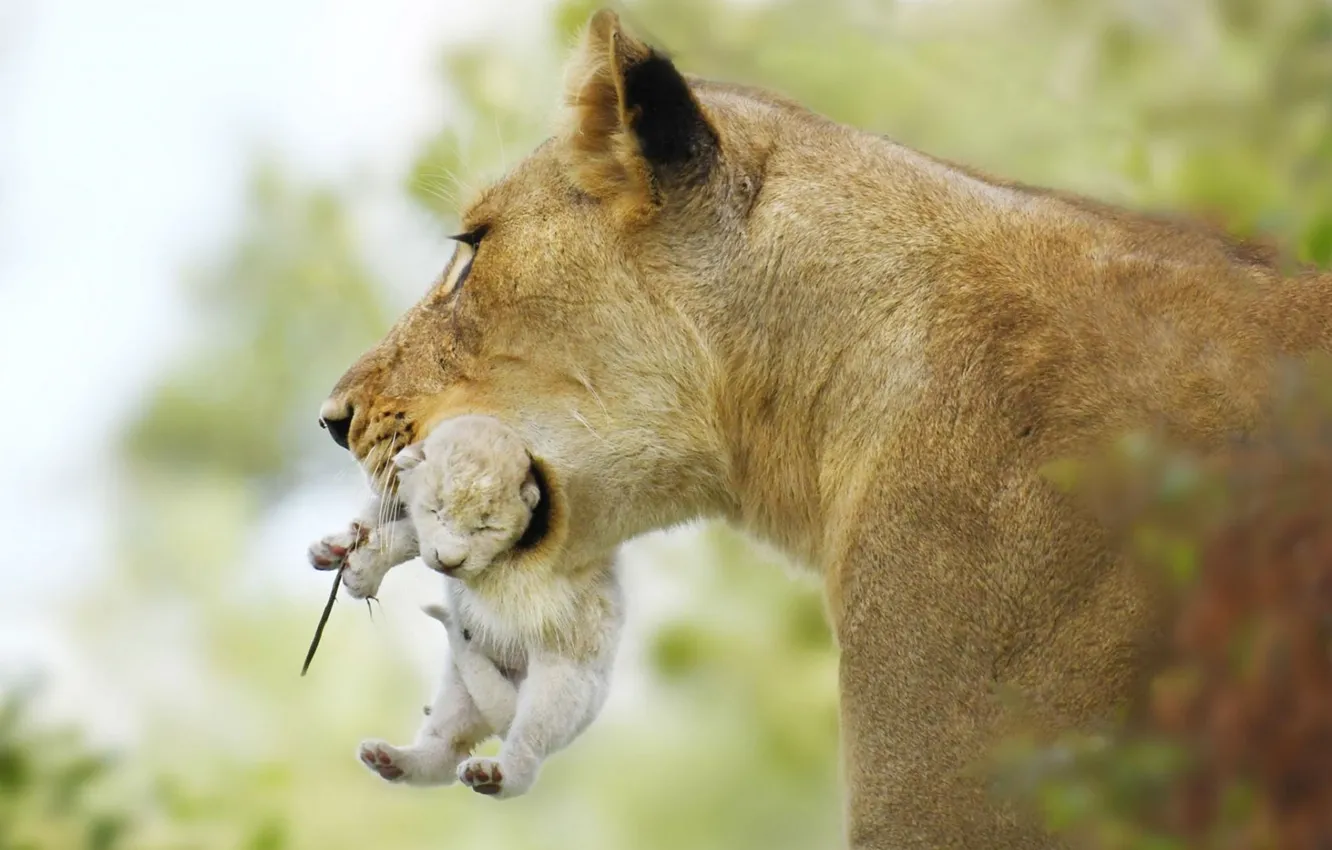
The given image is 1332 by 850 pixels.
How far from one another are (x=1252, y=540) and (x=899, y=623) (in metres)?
1.54

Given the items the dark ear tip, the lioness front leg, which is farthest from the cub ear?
the lioness front leg

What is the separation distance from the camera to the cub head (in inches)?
153

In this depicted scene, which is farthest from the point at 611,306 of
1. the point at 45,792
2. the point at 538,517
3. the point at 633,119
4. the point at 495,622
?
the point at 45,792

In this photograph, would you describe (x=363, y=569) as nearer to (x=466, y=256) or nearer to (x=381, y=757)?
(x=381, y=757)

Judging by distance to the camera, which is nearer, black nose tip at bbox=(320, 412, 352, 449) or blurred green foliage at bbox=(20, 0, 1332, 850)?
black nose tip at bbox=(320, 412, 352, 449)

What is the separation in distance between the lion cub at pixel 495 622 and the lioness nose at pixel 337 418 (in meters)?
0.36

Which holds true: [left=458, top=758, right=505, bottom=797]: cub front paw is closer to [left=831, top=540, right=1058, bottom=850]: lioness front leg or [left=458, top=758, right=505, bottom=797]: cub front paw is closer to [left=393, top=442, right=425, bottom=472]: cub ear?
[left=393, top=442, right=425, bottom=472]: cub ear

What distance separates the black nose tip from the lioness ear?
2.91 feet

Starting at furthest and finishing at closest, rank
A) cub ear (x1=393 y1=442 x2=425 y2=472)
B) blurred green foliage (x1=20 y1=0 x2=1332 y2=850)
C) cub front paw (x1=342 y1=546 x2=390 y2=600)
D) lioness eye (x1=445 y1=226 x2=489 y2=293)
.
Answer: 1. blurred green foliage (x1=20 y1=0 x2=1332 y2=850)
2. lioness eye (x1=445 y1=226 x2=489 y2=293)
3. cub front paw (x1=342 y1=546 x2=390 y2=600)
4. cub ear (x1=393 y1=442 x2=425 y2=472)

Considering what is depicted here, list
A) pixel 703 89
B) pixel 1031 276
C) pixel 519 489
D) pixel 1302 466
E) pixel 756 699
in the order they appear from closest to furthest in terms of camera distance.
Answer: pixel 1302 466 < pixel 1031 276 < pixel 519 489 < pixel 703 89 < pixel 756 699

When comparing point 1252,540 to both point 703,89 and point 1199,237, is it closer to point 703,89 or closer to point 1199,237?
point 1199,237

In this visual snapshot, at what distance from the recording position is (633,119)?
152 inches

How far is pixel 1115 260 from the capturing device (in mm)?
3541

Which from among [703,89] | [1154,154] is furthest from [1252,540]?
[1154,154]
